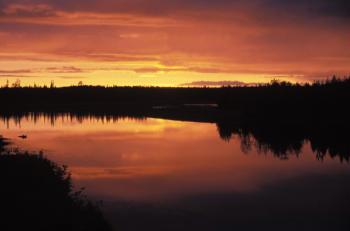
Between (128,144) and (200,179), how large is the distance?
1611cm

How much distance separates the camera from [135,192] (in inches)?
794

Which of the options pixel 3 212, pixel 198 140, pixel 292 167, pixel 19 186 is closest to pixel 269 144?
pixel 198 140

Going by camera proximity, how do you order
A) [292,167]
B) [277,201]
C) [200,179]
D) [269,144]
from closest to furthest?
[277,201] < [200,179] < [292,167] < [269,144]

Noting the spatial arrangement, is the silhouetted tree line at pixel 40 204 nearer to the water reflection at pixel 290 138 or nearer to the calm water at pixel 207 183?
the calm water at pixel 207 183

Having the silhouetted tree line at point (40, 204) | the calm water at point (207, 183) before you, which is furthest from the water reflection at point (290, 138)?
the silhouetted tree line at point (40, 204)

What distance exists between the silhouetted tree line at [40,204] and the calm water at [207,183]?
1.23 m

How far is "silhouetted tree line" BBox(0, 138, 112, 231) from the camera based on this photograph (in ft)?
42.8

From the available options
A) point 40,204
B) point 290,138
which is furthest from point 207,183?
point 290,138

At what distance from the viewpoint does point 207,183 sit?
22.2 meters

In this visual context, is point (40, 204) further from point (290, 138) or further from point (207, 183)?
point (290, 138)

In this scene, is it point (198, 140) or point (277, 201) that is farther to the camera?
point (198, 140)

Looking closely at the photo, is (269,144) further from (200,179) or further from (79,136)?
Answer: (79,136)

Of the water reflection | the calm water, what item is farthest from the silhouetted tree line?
the water reflection

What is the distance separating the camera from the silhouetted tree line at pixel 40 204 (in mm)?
13044
